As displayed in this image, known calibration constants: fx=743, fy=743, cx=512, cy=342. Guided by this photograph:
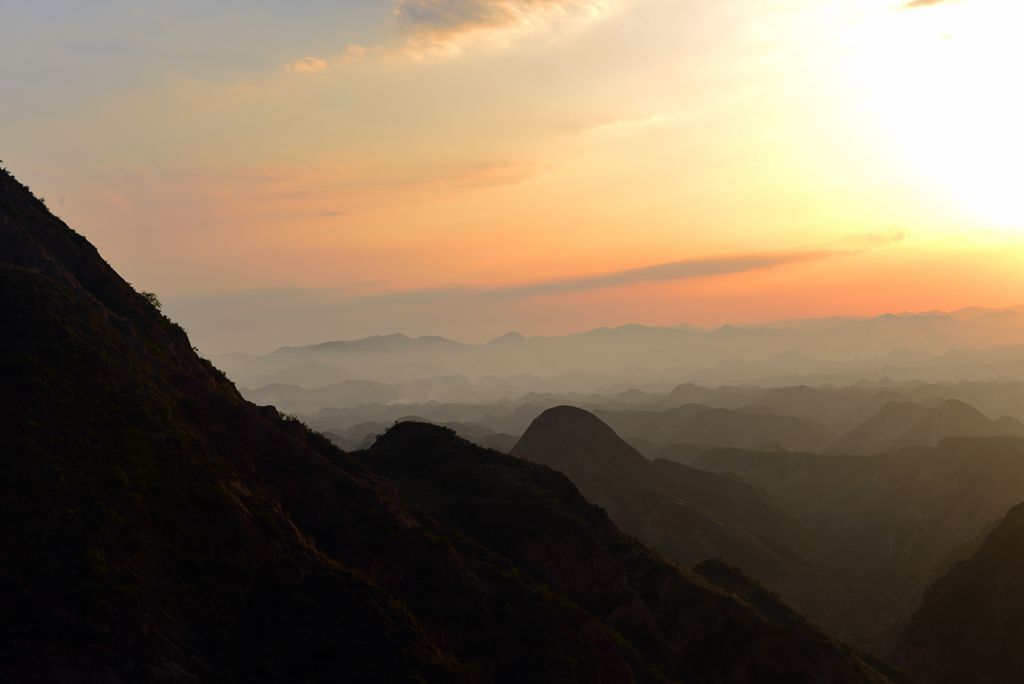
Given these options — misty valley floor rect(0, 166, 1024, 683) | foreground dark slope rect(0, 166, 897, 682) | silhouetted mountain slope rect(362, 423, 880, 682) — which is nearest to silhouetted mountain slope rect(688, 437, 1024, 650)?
misty valley floor rect(0, 166, 1024, 683)

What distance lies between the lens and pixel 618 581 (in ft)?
145

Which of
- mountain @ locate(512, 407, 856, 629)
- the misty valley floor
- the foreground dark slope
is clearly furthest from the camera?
mountain @ locate(512, 407, 856, 629)

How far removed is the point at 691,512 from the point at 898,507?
42.6 meters

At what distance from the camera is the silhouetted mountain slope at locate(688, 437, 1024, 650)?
8562cm

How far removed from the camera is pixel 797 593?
86.9m

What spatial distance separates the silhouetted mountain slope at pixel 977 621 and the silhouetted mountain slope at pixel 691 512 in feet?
54.9

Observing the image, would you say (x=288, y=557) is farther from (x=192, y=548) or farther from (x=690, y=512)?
(x=690, y=512)

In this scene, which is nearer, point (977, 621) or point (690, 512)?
point (977, 621)

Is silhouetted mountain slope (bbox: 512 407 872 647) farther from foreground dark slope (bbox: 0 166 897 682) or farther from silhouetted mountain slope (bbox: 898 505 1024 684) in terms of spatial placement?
foreground dark slope (bbox: 0 166 897 682)

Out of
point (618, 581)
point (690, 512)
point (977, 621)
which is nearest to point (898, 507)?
point (690, 512)

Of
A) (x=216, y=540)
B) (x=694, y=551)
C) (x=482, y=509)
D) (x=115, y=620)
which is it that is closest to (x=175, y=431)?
(x=216, y=540)

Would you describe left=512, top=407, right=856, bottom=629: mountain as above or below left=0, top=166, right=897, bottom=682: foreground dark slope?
below

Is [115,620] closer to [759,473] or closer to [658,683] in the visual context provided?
[658,683]

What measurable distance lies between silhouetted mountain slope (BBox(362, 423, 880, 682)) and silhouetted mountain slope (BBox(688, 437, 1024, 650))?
125 feet
